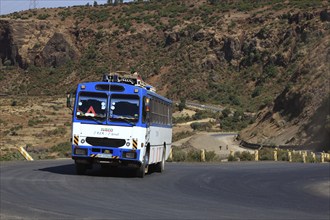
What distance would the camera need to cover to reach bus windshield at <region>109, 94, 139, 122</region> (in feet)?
74.2

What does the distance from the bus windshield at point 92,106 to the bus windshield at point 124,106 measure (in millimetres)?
282

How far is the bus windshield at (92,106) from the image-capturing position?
74.1ft

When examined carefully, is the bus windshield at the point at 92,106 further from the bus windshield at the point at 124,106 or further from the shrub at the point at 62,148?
the shrub at the point at 62,148

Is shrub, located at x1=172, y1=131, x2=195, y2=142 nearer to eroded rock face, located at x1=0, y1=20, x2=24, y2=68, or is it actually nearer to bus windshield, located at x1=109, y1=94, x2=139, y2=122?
bus windshield, located at x1=109, y1=94, x2=139, y2=122

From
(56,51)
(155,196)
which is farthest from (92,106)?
(56,51)

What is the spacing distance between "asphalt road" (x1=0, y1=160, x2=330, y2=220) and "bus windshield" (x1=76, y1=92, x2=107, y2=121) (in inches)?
82.3

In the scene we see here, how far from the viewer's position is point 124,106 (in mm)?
22766

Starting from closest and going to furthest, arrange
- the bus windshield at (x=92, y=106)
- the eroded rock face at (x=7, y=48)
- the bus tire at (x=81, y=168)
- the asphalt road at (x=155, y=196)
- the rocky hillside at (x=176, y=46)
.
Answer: the asphalt road at (x=155, y=196), the bus windshield at (x=92, y=106), the bus tire at (x=81, y=168), the rocky hillside at (x=176, y=46), the eroded rock face at (x=7, y=48)

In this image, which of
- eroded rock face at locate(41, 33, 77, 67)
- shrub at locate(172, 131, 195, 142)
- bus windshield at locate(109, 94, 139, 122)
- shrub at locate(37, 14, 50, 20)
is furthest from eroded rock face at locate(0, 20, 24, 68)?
bus windshield at locate(109, 94, 139, 122)

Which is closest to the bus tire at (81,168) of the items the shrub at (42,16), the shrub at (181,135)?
the shrub at (181,135)

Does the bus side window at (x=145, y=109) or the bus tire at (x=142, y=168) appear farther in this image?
the bus tire at (x=142, y=168)

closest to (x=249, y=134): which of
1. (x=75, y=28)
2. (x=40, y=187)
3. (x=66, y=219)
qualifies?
(x=40, y=187)

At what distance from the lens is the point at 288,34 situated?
4889 inches

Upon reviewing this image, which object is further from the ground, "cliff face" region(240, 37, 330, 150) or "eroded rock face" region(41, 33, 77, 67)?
"eroded rock face" region(41, 33, 77, 67)
